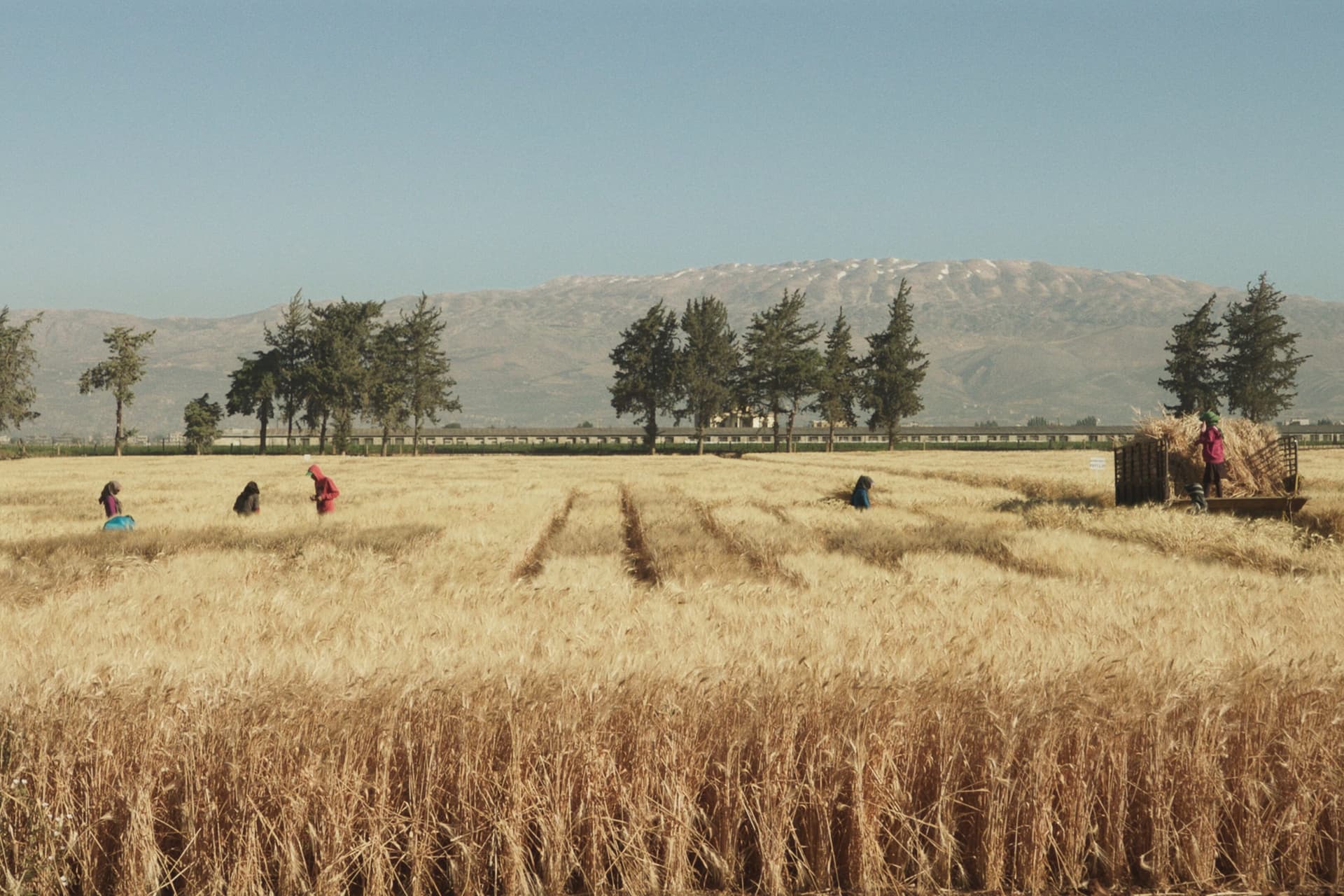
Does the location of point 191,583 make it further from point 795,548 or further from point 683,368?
point 683,368

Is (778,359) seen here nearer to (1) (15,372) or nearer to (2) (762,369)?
(2) (762,369)

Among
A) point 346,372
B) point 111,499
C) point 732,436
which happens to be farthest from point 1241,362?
point 111,499

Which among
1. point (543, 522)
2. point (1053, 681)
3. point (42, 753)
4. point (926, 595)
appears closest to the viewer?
point (42, 753)

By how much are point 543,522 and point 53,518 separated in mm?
12691

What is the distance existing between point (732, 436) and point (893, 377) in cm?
5055

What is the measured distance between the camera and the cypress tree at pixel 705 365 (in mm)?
125188

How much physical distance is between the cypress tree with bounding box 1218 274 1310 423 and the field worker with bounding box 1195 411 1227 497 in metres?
90.0

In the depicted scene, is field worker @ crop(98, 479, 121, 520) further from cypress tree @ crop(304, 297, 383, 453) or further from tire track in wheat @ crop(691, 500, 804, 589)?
cypress tree @ crop(304, 297, 383, 453)

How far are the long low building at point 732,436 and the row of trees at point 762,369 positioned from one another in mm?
14640

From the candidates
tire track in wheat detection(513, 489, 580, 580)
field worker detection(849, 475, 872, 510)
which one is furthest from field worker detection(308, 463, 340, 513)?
field worker detection(849, 475, 872, 510)

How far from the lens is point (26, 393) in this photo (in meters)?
119

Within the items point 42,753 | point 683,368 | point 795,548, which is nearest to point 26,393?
point 683,368

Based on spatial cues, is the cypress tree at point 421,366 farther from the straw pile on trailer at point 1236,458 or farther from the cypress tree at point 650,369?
the straw pile on trailer at point 1236,458

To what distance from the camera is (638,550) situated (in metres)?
22.3
